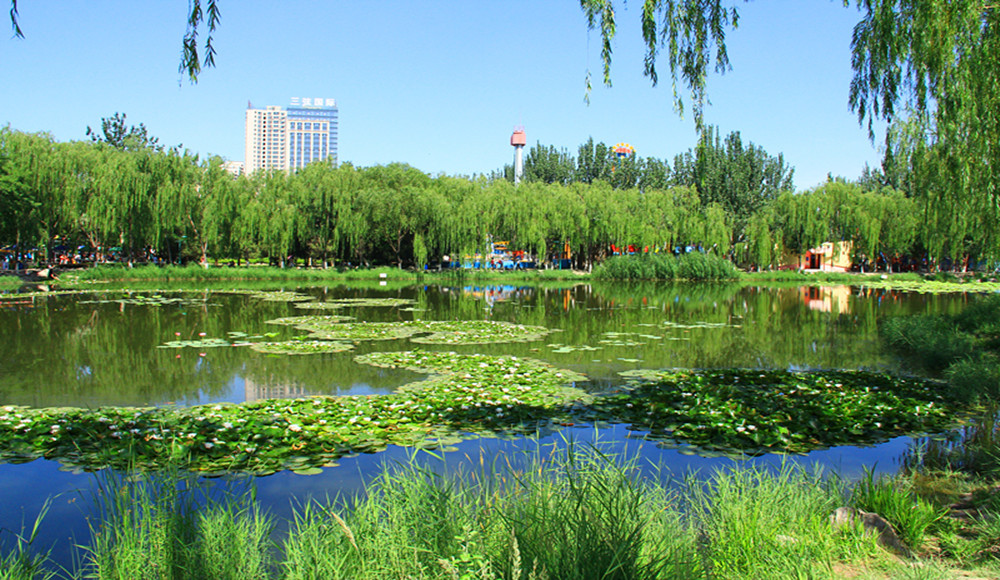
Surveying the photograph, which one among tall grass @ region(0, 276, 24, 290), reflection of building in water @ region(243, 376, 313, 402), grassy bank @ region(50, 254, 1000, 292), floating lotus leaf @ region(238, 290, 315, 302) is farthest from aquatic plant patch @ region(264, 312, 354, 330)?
grassy bank @ region(50, 254, 1000, 292)

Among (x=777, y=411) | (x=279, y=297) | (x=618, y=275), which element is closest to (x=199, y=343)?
(x=777, y=411)

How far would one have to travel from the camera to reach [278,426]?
18.6 feet

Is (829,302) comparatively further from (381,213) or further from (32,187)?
(32,187)

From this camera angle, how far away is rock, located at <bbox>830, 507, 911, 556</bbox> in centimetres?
332

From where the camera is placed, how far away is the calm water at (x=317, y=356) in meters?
4.86

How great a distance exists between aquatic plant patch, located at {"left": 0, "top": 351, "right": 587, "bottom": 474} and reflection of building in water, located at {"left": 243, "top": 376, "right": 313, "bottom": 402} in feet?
2.76

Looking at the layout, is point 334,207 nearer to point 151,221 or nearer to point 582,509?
point 151,221

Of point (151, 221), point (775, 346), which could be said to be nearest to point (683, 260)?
point (775, 346)

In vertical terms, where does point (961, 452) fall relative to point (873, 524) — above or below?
below

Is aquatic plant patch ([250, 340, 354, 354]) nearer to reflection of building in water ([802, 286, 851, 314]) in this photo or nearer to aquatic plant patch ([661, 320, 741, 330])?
aquatic plant patch ([661, 320, 741, 330])

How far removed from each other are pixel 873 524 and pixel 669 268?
34968mm

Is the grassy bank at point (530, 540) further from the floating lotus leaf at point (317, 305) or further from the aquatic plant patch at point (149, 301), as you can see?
the aquatic plant patch at point (149, 301)

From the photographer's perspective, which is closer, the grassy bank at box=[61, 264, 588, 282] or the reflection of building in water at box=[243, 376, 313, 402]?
the reflection of building in water at box=[243, 376, 313, 402]

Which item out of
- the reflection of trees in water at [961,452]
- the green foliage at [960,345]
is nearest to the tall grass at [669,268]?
the green foliage at [960,345]
